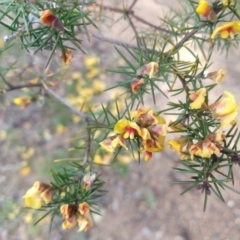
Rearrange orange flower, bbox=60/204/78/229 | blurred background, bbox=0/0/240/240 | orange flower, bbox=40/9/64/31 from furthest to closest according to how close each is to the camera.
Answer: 1. blurred background, bbox=0/0/240/240
2. orange flower, bbox=60/204/78/229
3. orange flower, bbox=40/9/64/31

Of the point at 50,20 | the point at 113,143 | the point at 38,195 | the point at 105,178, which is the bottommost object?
the point at 105,178

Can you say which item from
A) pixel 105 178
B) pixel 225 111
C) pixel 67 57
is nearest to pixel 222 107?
pixel 225 111

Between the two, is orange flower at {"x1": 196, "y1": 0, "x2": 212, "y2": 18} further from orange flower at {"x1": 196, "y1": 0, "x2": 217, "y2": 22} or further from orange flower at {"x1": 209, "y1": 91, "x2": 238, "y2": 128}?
orange flower at {"x1": 209, "y1": 91, "x2": 238, "y2": 128}

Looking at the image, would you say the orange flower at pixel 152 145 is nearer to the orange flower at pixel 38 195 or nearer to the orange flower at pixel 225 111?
the orange flower at pixel 225 111

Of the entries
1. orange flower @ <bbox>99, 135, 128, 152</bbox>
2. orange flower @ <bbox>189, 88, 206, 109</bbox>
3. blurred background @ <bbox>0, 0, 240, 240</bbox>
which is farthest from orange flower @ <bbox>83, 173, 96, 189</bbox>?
blurred background @ <bbox>0, 0, 240, 240</bbox>

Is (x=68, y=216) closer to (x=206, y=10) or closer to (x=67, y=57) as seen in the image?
(x=67, y=57)

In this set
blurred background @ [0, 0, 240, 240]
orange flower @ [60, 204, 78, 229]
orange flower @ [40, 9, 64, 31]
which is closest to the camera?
orange flower @ [40, 9, 64, 31]

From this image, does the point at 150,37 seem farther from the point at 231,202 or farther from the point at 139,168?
the point at 139,168
